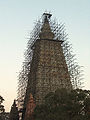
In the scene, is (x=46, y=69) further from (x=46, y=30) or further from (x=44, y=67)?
(x=46, y=30)

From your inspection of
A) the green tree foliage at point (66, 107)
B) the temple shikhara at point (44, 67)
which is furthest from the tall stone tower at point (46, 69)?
the green tree foliage at point (66, 107)

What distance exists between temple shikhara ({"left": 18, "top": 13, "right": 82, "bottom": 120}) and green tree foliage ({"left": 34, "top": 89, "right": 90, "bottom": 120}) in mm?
9103

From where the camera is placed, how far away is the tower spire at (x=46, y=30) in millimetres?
48156

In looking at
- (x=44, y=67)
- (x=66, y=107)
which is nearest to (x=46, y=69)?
(x=44, y=67)

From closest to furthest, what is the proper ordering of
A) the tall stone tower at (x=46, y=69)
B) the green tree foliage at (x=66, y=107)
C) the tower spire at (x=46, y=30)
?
the green tree foliage at (x=66, y=107), the tall stone tower at (x=46, y=69), the tower spire at (x=46, y=30)

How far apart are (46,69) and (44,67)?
556 mm

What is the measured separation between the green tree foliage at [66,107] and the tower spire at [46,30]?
21459 mm

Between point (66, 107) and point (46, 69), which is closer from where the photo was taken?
point (66, 107)

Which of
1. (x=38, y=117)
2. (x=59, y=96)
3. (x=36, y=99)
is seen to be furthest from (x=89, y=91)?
(x=36, y=99)

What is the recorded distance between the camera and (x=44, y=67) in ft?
140

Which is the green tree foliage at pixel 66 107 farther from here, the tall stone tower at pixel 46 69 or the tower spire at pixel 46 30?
the tower spire at pixel 46 30

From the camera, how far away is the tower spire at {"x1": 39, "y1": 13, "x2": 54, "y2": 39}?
48156 millimetres

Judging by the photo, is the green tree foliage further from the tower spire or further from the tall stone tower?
the tower spire

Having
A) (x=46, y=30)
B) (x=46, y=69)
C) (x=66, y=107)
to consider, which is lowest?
(x=66, y=107)
